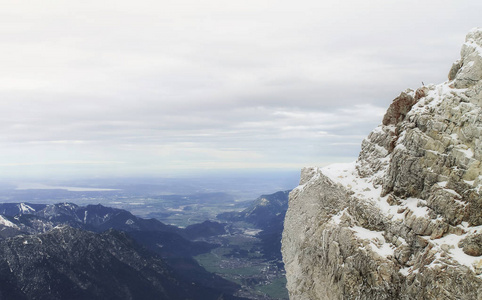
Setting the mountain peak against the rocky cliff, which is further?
the mountain peak

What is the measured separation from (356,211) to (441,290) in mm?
10585

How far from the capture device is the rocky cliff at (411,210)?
26891 mm

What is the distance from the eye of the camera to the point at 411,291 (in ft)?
89.8

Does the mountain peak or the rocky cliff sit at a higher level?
the mountain peak

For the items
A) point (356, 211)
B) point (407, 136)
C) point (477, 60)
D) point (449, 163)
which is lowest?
point (356, 211)

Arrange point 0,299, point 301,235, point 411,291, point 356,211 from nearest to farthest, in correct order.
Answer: point 411,291
point 356,211
point 301,235
point 0,299

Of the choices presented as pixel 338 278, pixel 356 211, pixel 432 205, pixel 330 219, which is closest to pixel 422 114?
pixel 432 205

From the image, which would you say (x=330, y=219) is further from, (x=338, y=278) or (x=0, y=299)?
(x=0, y=299)

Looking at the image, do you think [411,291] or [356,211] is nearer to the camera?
[411,291]

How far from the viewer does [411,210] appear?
30.9 metres

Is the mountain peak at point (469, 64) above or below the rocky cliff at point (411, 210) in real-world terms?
above

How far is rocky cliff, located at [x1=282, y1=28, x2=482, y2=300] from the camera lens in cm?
2689

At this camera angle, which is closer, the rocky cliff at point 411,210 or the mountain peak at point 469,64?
the rocky cliff at point 411,210

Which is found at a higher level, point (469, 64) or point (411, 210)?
point (469, 64)
